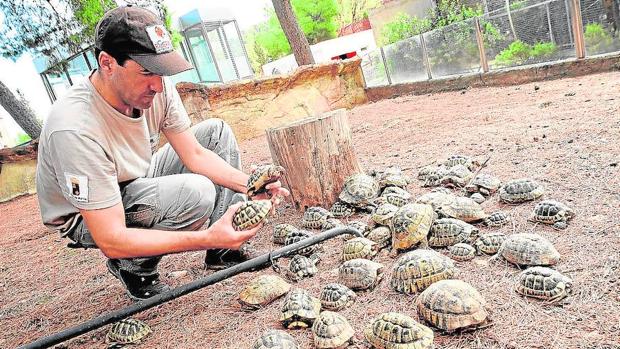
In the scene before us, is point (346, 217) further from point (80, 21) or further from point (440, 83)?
point (80, 21)

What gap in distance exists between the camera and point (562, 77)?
7.58 meters

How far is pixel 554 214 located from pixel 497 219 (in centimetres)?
34

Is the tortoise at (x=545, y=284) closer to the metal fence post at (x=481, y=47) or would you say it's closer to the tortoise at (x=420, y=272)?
the tortoise at (x=420, y=272)

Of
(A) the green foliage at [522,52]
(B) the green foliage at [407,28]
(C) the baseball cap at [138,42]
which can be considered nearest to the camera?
(C) the baseball cap at [138,42]

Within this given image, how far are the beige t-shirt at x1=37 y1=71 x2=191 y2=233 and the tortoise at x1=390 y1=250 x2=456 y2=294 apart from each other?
1597 mm

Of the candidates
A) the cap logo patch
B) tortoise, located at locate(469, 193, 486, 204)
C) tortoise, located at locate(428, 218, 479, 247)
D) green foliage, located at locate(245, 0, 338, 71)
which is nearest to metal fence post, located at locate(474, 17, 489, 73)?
tortoise, located at locate(469, 193, 486, 204)

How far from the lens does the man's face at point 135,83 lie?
2176 millimetres

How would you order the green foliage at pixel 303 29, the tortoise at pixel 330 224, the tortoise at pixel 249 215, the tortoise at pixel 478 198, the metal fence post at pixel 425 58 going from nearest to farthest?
the tortoise at pixel 249 215
the tortoise at pixel 478 198
the tortoise at pixel 330 224
the metal fence post at pixel 425 58
the green foliage at pixel 303 29

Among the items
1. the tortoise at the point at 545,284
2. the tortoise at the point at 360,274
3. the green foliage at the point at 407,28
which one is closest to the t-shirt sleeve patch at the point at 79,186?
the tortoise at the point at 360,274

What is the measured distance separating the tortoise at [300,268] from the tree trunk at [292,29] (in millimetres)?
9975

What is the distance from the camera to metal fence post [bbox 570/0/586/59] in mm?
7195

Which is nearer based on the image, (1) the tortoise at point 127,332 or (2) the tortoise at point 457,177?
(1) the tortoise at point 127,332

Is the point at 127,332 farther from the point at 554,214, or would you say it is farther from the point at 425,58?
the point at 425,58

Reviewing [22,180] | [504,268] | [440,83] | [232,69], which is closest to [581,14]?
[440,83]
